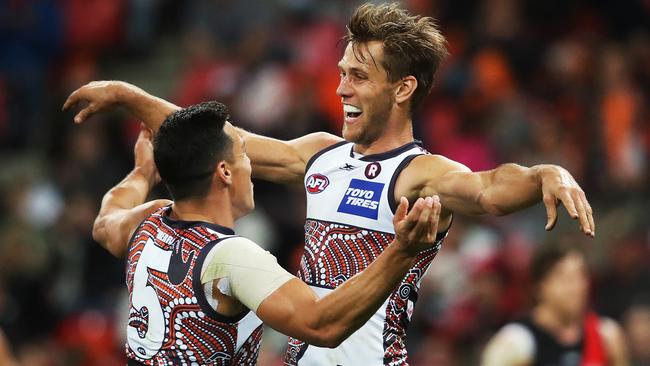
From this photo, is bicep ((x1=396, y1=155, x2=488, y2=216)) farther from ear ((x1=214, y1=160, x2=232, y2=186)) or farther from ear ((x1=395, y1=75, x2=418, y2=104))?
ear ((x1=214, y1=160, x2=232, y2=186))

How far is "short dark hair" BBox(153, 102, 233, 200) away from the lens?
5289 millimetres

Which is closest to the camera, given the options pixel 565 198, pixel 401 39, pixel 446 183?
pixel 565 198

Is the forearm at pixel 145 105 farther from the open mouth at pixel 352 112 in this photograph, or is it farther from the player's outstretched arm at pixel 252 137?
the open mouth at pixel 352 112

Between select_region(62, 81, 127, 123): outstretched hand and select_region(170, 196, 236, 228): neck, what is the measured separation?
123cm

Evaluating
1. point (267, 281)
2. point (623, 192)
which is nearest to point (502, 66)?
point (623, 192)

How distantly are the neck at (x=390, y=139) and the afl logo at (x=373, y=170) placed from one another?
0.10 metres

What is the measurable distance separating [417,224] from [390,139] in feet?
4.19

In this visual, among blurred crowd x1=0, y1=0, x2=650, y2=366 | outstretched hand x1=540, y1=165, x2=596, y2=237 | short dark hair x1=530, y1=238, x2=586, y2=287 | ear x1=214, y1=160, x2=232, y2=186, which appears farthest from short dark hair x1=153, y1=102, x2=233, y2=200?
blurred crowd x1=0, y1=0, x2=650, y2=366

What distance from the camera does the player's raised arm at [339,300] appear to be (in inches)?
192

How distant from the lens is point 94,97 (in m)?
6.47

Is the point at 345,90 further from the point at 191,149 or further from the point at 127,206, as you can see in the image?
the point at 127,206

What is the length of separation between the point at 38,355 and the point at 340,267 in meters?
6.30

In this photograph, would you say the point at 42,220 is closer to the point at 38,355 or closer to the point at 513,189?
the point at 38,355

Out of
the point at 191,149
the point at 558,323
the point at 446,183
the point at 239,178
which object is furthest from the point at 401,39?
the point at 558,323
